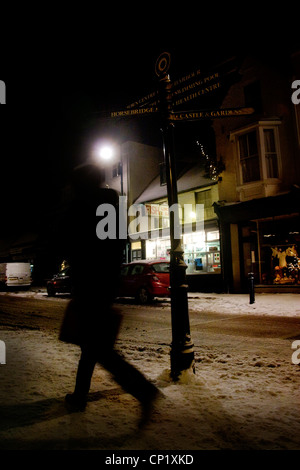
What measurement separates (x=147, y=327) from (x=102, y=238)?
559cm

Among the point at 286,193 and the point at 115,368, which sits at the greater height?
the point at 286,193

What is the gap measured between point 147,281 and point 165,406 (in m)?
10.2

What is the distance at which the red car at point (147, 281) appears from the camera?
43.6 feet

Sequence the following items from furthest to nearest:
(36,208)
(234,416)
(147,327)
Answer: (36,208) → (147,327) → (234,416)

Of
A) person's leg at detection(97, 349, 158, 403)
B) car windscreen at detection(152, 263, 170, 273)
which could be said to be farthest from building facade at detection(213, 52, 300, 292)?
person's leg at detection(97, 349, 158, 403)

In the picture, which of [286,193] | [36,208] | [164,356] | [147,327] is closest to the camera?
[164,356]

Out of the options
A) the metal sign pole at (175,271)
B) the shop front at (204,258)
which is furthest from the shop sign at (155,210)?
the metal sign pole at (175,271)

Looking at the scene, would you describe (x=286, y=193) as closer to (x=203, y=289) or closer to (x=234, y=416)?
(x=203, y=289)

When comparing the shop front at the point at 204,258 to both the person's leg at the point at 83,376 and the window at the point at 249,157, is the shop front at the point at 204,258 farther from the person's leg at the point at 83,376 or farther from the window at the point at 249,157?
the person's leg at the point at 83,376

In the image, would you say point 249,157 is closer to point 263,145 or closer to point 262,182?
point 263,145

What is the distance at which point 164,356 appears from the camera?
17.4 feet

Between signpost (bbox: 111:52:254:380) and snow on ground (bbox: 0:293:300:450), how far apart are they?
358 mm

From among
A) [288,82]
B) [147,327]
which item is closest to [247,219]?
[288,82]

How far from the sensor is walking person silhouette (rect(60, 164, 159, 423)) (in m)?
3.07
